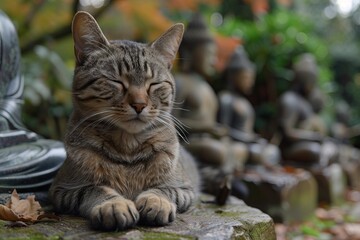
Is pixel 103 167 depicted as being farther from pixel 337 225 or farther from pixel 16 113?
pixel 337 225

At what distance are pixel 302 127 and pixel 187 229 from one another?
17.9 ft

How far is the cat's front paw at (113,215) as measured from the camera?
1926mm

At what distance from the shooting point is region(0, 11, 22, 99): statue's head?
3.16 m

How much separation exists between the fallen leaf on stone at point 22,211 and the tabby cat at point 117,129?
0.12m

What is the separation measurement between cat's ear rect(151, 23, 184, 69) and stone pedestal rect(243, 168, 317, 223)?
9.34 feet

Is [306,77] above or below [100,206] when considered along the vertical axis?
above

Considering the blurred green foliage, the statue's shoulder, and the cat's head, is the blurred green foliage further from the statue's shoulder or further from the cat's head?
the cat's head

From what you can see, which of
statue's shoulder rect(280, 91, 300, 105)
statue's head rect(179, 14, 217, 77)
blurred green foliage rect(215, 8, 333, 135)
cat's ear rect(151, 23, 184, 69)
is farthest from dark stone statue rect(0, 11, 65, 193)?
blurred green foliage rect(215, 8, 333, 135)

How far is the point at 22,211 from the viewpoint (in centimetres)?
225

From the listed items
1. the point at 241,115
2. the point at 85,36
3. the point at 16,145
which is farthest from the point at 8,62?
the point at 241,115

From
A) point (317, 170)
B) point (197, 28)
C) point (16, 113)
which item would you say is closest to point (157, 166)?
point (16, 113)

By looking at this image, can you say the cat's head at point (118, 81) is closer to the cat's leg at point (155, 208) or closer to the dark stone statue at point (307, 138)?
the cat's leg at point (155, 208)

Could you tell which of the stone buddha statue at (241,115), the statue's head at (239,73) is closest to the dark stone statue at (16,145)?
the stone buddha statue at (241,115)

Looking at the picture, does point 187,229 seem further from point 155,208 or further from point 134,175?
point 134,175
